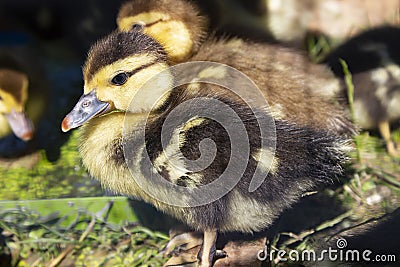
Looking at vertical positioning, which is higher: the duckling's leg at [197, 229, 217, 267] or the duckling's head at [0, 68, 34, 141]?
the duckling's head at [0, 68, 34, 141]

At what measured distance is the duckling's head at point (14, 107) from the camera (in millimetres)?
2395

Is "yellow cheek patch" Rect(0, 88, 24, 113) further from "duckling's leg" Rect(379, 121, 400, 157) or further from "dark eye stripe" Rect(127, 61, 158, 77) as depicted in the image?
"duckling's leg" Rect(379, 121, 400, 157)

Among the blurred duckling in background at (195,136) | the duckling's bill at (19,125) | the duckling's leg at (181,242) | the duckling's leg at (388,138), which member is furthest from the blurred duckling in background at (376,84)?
the duckling's bill at (19,125)

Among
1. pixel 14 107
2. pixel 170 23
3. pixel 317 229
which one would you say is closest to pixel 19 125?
pixel 14 107

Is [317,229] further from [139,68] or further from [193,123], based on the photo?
[139,68]

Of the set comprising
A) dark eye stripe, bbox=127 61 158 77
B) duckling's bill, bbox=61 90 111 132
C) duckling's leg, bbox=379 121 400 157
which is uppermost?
dark eye stripe, bbox=127 61 158 77

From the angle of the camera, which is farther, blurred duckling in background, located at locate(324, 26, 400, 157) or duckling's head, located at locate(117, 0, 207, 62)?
blurred duckling in background, located at locate(324, 26, 400, 157)

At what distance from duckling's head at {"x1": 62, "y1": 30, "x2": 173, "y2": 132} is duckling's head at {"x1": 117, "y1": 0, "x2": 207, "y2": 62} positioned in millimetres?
405

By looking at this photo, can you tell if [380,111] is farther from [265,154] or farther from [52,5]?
[52,5]

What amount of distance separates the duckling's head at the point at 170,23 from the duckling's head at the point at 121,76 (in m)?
0.41

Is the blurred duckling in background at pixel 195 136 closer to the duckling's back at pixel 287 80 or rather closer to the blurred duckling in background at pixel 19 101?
the duckling's back at pixel 287 80

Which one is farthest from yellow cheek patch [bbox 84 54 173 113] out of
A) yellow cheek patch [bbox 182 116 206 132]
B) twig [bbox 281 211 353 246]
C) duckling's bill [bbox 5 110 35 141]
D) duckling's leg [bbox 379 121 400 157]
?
duckling's leg [bbox 379 121 400 157]

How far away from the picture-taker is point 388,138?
2.46 metres

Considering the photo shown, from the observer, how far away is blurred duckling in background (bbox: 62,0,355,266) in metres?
1.67
